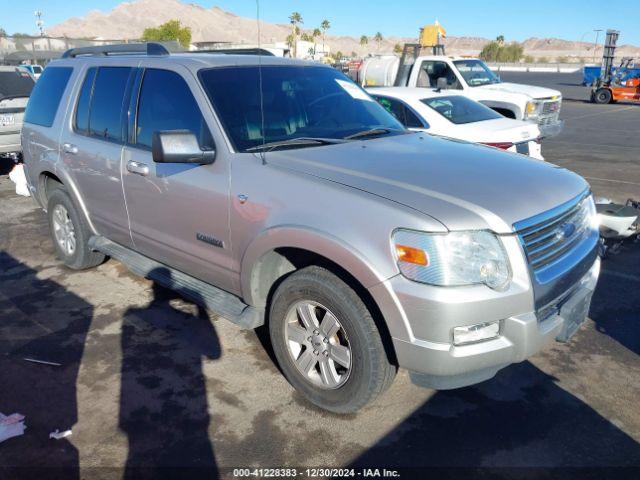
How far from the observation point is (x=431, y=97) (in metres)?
8.89

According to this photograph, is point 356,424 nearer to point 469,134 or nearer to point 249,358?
point 249,358

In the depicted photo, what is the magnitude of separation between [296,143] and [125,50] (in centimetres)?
225

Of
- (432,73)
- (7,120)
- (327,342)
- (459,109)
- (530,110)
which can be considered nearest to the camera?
(327,342)

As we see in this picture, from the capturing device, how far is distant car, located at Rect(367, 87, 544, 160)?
8.12 m

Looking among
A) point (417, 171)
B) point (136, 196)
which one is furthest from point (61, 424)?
point (417, 171)

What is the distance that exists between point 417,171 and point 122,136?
7.82 ft

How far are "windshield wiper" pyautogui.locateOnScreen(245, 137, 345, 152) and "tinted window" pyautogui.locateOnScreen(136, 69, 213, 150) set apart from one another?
0.32 metres

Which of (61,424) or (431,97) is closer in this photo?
(61,424)

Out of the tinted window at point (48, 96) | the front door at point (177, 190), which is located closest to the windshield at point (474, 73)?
the tinted window at point (48, 96)

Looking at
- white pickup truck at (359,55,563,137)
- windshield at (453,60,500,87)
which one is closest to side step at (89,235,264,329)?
white pickup truck at (359,55,563,137)

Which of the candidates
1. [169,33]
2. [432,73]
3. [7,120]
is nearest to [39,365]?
[7,120]

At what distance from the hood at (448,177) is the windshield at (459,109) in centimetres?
506

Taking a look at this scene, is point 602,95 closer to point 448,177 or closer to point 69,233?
point 69,233

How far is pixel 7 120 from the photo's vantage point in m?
9.43
